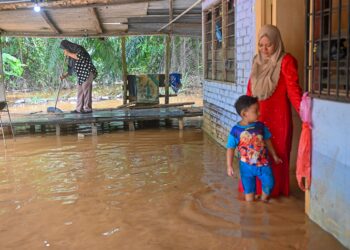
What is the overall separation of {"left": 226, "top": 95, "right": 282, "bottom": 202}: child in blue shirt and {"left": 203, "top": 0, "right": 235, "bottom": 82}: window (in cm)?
312

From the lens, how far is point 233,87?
7.03 metres

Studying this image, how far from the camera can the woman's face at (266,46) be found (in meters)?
4.32

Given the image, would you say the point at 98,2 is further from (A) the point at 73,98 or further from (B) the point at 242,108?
(A) the point at 73,98

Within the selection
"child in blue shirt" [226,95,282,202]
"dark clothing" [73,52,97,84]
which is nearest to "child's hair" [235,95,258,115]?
"child in blue shirt" [226,95,282,202]

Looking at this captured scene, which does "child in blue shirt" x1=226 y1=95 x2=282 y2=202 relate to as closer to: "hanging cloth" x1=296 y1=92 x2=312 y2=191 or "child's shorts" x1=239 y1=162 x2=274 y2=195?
"child's shorts" x1=239 y1=162 x2=274 y2=195

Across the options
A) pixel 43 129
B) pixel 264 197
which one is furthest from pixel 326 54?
pixel 43 129

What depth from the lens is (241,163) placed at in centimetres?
434

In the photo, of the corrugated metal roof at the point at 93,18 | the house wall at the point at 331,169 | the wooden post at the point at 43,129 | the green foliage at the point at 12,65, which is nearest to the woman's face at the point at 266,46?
the house wall at the point at 331,169

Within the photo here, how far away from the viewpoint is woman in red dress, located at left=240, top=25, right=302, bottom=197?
170 inches

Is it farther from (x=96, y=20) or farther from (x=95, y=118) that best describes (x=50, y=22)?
(x=95, y=118)

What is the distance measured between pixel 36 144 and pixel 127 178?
11.8 feet

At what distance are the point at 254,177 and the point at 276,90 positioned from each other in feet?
3.08

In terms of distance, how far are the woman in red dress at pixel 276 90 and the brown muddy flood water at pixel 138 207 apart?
0.40m

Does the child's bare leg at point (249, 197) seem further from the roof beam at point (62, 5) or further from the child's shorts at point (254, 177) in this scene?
the roof beam at point (62, 5)
